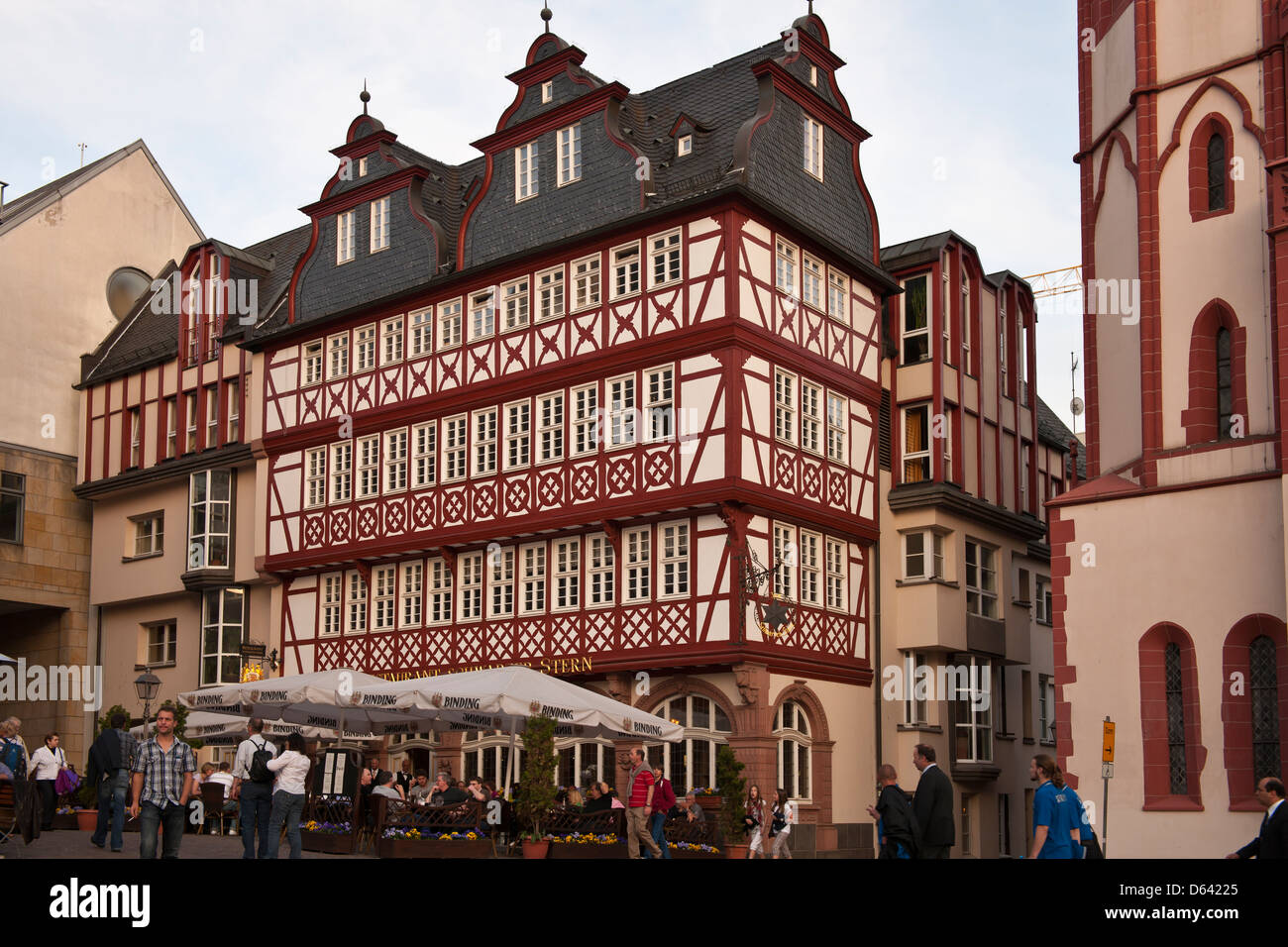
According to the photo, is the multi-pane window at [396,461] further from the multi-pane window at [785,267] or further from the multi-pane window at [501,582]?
the multi-pane window at [785,267]

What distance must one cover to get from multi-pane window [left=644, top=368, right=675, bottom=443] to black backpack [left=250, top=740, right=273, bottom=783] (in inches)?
568

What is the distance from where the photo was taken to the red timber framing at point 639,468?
A: 31312 mm

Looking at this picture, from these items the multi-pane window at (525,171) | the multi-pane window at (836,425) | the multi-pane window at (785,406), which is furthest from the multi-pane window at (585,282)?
the multi-pane window at (836,425)

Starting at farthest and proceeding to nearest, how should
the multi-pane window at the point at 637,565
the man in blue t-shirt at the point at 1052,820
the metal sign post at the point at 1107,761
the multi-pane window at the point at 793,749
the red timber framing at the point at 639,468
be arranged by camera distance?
the multi-pane window at the point at 637,565
the multi-pane window at the point at 793,749
the red timber framing at the point at 639,468
the metal sign post at the point at 1107,761
the man in blue t-shirt at the point at 1052,820

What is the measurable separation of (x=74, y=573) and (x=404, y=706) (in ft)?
78.0

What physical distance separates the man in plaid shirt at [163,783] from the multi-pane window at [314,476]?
834 inches

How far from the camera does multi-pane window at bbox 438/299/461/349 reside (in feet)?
121

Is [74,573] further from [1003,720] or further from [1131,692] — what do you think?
[1131,692]

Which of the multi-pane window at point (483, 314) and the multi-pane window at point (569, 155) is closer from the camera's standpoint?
the multi-pane window at point (569, 155)

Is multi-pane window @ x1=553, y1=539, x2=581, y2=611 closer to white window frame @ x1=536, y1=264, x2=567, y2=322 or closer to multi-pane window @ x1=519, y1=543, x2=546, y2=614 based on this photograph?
multi-pane window @ x1=519, y1=543, x2=546, y2=614

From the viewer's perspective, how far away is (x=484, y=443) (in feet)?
117

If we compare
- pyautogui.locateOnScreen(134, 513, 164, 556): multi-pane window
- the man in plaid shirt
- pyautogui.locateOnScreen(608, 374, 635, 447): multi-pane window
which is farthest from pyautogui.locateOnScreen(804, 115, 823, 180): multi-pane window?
the man in plaid shirt

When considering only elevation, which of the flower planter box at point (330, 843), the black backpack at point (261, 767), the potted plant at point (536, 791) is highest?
the black backpack at point (261, 767)
